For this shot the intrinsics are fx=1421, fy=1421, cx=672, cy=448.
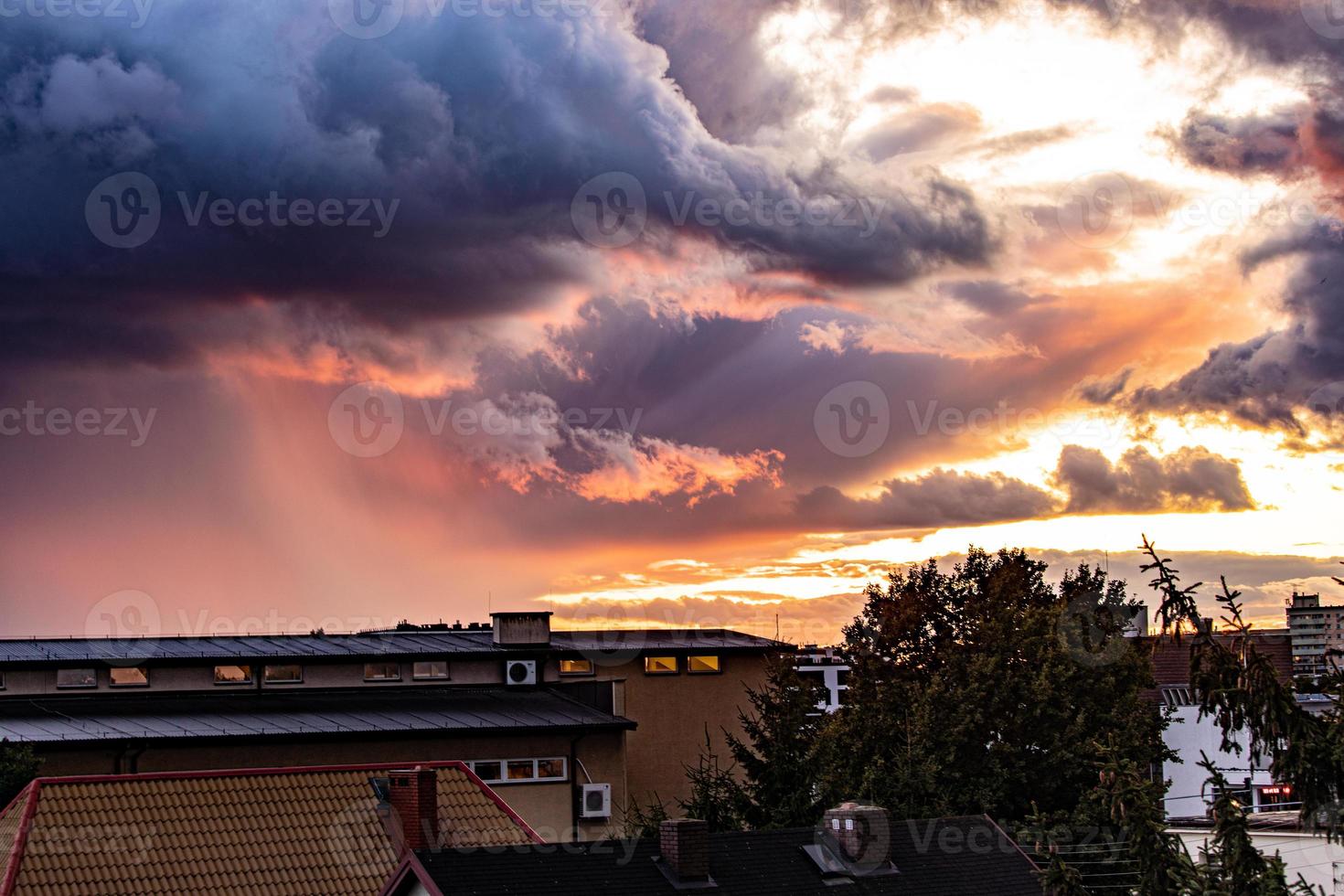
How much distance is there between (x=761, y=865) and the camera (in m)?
28.5

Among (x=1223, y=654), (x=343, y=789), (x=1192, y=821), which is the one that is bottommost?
(x=1192, y=821)

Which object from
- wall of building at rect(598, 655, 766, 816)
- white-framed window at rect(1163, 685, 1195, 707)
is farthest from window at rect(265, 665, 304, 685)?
white-framed window at rect(1163, 685, 1195, 707)

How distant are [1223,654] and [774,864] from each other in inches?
659

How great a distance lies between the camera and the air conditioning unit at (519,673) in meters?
54.1

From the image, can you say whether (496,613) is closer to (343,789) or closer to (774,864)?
(343,789)

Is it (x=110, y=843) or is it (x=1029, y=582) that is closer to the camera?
(x=110, y=843)

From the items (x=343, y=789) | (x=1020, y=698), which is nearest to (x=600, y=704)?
(x=1020, y=698)

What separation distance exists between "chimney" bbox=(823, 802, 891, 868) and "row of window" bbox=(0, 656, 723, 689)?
26692mm

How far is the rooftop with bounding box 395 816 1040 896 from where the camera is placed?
25250mm

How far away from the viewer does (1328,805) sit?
44.3 ft

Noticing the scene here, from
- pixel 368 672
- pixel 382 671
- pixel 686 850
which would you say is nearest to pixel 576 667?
pixel 382 671

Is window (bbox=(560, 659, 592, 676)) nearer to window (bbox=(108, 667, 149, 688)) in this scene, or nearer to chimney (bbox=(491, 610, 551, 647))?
chimney (bbox=(491, 610, 551, 647))

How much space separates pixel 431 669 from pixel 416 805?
23.3 metres

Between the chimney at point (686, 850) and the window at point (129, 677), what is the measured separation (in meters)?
27.8
